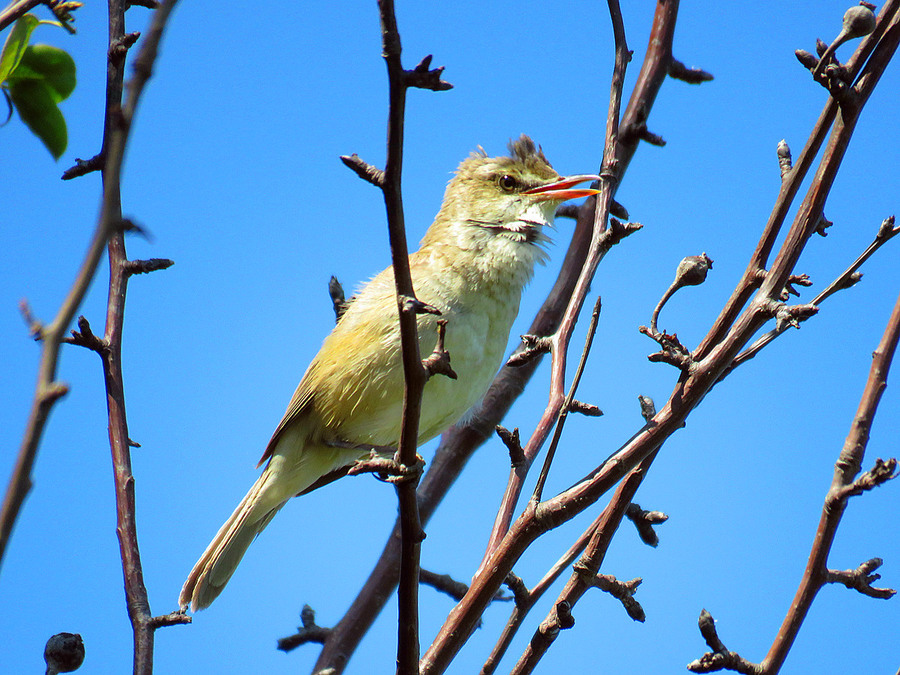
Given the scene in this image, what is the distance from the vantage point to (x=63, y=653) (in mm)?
1945

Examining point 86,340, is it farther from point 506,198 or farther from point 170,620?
point 506,198

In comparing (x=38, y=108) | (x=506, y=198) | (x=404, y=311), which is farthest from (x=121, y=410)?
(x=506, y=198)

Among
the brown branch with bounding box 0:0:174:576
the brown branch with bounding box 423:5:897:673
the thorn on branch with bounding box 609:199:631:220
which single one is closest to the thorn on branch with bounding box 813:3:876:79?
the brown branch with bounding box 423:5:897:673

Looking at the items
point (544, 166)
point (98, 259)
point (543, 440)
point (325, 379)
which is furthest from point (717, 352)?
point (544, 166)

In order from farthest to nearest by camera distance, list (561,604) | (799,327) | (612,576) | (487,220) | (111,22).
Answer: (487,220), (111,22), (612,576), (561,604), (799,327)

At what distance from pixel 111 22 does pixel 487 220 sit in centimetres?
231

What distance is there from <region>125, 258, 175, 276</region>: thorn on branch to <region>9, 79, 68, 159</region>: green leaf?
900 mm

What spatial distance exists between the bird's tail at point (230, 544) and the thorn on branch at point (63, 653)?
235 centimetres

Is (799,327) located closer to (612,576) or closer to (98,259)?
(612,576)

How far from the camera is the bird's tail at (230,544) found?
427cm

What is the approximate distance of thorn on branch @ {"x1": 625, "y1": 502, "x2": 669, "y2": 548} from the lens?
2.84 meters

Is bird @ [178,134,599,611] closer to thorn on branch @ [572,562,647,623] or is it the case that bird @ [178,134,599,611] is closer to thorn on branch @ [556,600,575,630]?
thorn on branch @ [572,562,647,623]

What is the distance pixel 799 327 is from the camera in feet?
6.92

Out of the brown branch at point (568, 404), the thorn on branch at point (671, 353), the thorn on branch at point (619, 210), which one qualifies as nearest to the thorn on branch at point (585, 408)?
the brown branch at point (568, 404)
